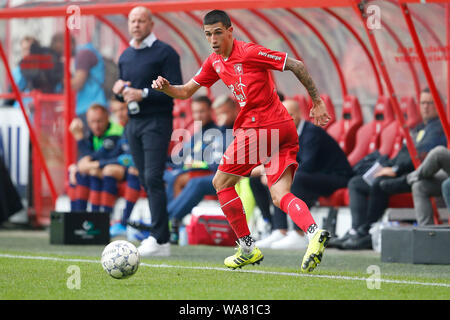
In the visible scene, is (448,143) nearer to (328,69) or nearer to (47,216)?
(328,69)

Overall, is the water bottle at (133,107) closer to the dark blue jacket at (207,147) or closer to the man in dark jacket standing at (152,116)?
the man in dark jacket standing at (152,116)

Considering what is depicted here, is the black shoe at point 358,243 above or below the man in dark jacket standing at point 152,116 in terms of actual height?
below

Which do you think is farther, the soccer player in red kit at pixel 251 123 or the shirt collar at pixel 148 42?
the shirt collar at pixel 148 42

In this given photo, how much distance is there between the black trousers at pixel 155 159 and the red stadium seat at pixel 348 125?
11.1 ft

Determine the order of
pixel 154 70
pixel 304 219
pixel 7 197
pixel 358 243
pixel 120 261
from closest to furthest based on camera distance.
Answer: pixel 120 261, pixel 304 219, pixel 154 70, pixel 358 243, pixel 7 197

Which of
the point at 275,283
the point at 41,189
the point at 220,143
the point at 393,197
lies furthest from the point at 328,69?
the point at 275,283

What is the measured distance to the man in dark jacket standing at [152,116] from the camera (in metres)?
8.37

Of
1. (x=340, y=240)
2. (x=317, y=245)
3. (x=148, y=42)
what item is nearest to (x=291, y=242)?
(x=340, y=240)

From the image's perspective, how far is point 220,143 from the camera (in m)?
10.8

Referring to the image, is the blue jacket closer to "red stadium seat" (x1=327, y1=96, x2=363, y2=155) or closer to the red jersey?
"red stadium seat" (x1=327, y1=96, x2=363, y2=155)

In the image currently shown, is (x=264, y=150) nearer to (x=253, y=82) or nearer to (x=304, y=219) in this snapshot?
(x=253, y=82)

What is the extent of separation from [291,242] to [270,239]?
258 mm

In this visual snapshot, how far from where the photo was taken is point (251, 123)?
6523mm

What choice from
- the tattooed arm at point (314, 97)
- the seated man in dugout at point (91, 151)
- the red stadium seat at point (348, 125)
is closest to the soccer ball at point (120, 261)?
the tattooed arm at point (314, 97)
